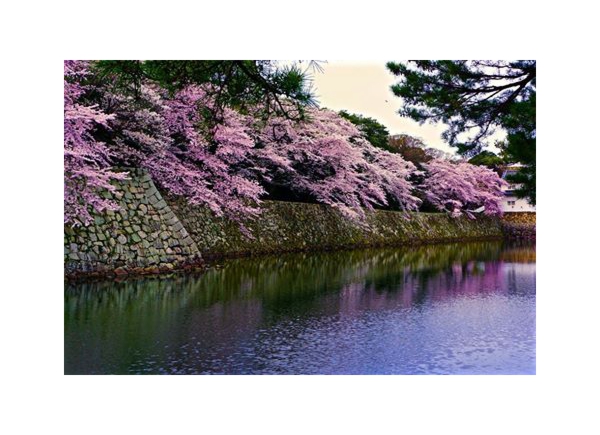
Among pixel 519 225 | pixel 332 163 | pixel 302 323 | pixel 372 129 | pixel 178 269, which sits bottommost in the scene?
pixel 302 323

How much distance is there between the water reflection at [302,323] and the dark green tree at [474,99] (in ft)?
4.95

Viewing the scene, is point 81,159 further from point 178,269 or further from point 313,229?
point 313,229

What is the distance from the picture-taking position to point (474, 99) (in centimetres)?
537

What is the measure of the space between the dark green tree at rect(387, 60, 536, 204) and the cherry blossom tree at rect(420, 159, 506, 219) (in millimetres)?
2739

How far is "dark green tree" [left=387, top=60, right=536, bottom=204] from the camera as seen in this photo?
5055 millimetres

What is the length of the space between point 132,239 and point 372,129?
288 inches

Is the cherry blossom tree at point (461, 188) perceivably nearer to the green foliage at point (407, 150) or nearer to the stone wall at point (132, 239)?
the green foliage at point (407, 150)

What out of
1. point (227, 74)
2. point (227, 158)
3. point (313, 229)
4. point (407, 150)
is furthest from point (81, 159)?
point (407, 150)

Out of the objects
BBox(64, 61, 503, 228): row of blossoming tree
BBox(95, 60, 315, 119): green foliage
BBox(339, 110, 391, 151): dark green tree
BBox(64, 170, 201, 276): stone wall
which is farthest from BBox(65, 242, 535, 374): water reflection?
BBox(339, 110, 391, 151): dark green tree

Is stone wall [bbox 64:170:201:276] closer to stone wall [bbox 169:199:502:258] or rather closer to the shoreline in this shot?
the shoreline

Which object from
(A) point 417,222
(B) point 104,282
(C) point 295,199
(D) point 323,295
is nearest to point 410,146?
(A) point 417,222
